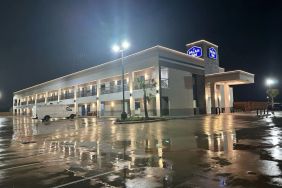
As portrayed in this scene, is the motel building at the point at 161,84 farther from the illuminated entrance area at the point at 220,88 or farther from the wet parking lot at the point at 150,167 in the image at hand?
the wet parking lot at the point at 150,167

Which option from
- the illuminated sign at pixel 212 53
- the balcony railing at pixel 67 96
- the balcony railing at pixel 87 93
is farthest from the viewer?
the balcony railing at pixel 67 96

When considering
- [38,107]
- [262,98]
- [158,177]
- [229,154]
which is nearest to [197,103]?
[38,107]

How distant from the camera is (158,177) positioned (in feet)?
20.3

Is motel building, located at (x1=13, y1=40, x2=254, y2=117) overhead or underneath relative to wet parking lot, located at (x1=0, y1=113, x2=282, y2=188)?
overhead

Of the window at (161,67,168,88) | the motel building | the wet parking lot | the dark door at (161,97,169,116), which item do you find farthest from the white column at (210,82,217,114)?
the wet parking lot

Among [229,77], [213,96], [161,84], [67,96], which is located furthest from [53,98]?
[229,77]

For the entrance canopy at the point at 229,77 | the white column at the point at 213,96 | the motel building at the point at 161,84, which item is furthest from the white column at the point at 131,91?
the white column at the point at 213,96

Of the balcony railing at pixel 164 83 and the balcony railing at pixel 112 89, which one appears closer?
the balcony railing at pixel 164 83

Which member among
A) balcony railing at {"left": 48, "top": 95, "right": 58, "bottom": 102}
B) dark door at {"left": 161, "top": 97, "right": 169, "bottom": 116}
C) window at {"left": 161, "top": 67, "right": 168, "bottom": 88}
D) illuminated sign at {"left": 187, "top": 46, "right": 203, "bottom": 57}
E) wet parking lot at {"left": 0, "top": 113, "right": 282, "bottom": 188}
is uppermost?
illuminated sign at {"left": 187, "top": 46, "right": 203, "bottom": 57}

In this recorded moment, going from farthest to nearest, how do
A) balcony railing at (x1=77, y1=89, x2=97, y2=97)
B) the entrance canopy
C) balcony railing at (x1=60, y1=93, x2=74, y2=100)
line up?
balcony railing at (x1=60, y1=93, x2=74, y2=100)
balcony railing at (x1=77, y1=89, x2=97, y2=97)
the entrance canopy

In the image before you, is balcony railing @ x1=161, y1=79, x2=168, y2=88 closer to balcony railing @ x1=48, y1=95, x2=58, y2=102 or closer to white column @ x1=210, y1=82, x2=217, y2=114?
white column @ x1=210, y1=82, x2=217, y2=114

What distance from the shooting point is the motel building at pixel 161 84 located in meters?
40.3

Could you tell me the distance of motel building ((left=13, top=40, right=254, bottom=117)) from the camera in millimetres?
40312


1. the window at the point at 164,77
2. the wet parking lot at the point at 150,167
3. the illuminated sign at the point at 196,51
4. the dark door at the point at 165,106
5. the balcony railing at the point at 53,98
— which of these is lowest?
the wet parking lot at the point at 150,167
